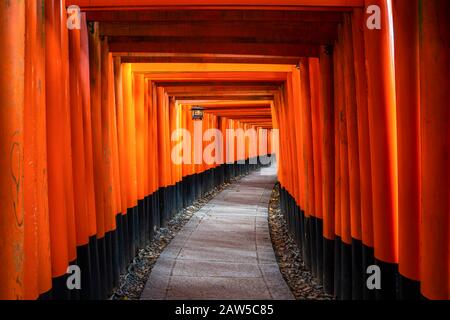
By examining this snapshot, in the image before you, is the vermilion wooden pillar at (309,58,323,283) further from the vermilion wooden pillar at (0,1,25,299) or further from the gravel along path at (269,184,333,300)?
the vermilion wooden pillar at (0,1,25,299)

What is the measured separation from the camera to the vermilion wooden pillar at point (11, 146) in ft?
8.79

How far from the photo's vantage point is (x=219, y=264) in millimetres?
8062

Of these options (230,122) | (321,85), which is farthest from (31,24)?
(230,122)

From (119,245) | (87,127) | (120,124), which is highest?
(120,124)

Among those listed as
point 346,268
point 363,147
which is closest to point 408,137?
point 363,147

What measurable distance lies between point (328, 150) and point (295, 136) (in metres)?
3.31

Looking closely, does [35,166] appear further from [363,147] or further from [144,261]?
[144,261]

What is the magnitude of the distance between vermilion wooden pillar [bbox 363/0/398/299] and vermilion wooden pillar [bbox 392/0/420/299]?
1.67 ft

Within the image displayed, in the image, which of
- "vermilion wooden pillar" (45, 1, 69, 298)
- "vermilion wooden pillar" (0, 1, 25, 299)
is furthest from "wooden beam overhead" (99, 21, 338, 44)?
"vermilion wooden pillar" (0, 1, 25, 299)

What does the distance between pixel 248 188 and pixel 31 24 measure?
67.6ft

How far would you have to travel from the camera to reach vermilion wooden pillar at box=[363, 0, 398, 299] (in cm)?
399

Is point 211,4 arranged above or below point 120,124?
above

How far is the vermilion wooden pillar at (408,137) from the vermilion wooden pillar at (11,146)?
271cm
